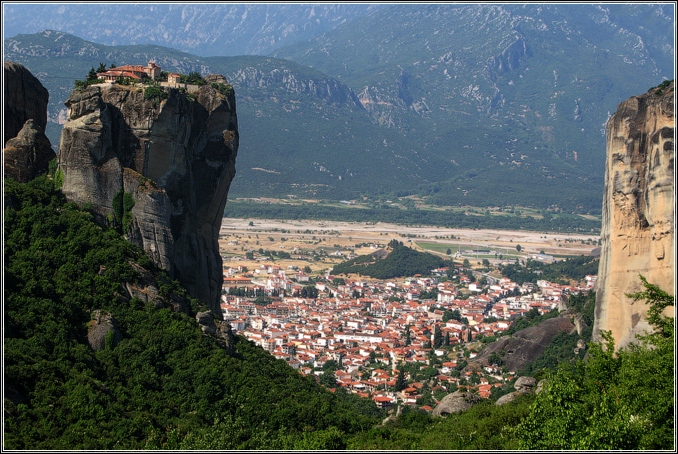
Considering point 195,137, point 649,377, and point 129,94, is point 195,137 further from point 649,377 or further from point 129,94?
point 649,377

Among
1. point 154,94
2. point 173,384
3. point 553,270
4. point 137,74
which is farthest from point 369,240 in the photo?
point 173,384

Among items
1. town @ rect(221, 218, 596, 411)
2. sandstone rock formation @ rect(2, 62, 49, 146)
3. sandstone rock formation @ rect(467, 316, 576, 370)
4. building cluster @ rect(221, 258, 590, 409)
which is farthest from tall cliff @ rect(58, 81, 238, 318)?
sandstone rock formation @ rect(467, 316, 576, 370)

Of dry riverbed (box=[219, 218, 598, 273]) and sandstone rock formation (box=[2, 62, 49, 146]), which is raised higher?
sandstone rock formation (box=[2, 62, 49, 146])

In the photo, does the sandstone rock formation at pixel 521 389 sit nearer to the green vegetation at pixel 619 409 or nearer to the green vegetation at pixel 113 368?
the green vegetation at pixel 113 368

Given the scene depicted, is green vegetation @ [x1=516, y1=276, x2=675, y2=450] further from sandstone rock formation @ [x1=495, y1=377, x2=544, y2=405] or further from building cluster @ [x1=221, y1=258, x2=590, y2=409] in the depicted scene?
building cluster @ [x1=221, y1=258, x2=590, y2=409]

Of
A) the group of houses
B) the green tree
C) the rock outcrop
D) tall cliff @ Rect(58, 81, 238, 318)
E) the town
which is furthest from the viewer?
the town

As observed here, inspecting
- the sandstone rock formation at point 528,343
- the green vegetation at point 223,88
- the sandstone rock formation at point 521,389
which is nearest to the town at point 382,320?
the sandstone rock formation at point 528,343

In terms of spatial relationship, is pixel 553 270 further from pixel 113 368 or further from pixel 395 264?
pixel 113 368
